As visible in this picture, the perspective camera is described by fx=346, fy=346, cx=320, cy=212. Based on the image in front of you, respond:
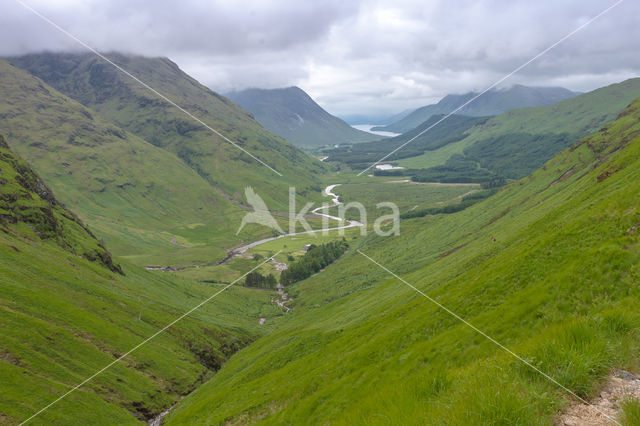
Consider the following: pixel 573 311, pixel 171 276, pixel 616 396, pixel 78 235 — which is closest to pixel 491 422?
pixel 616 396

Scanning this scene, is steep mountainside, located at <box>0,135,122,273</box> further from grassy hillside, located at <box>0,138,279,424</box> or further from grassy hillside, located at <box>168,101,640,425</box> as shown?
grassy hillside, located at <box>168,101,640,425</box>

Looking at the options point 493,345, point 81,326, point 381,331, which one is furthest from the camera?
point 81,326

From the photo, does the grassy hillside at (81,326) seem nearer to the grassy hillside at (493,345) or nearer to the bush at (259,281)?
the grassy hillside at (493,345)

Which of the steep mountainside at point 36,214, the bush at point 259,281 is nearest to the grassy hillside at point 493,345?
the steep mountainside at point 36,214

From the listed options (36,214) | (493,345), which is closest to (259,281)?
(36,214)

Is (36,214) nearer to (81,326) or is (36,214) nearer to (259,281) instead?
(81,326)

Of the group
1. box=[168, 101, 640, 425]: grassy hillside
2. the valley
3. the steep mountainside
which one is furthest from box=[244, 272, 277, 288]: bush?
box=[168, 101, 640, 425]: grassy hillside

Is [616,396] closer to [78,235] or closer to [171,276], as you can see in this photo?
[78,235]

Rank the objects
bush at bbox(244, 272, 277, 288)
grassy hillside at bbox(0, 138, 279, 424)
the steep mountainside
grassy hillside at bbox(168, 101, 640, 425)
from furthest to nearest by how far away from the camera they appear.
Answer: bush at bbox(244, 272, 277, 288), the steep mountainside, grassy hillside at bbox(0, 138, 279, 424), grassy hillside at bbox(168, 101, 640, 425)
